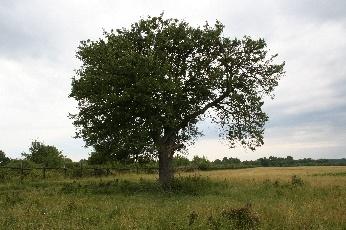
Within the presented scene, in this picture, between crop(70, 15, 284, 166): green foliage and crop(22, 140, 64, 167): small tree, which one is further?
crop(22, 140, 64, 167): small tree

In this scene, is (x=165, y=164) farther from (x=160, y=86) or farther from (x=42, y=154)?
(x=42, y=154)

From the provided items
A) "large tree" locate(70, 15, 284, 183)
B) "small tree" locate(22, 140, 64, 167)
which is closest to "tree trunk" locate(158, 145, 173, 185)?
"large tree" locate(70, 15, 284, 183)

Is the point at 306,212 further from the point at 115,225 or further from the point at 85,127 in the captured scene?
the point at 85,127

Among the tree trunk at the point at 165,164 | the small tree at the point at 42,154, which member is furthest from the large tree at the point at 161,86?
the small tree at the point at 42,154

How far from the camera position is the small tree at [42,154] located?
74.2 metres

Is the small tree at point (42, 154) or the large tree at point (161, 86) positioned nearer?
the large tree at point (161, 86)

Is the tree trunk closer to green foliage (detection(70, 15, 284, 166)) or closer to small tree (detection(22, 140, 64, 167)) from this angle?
green foliage (detection(70, 15, 284, 166))

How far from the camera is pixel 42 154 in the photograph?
76.8 metres

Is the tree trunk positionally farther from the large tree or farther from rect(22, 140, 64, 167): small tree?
rect(22, 140, 64, 167): small tree

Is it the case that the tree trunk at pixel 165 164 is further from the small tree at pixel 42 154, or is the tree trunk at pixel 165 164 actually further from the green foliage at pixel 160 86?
the small tree at pixel 42 154

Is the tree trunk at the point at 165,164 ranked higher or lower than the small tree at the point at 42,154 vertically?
lower

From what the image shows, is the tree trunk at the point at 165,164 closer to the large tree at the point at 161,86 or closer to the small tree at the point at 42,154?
the large tree at the point at 161,86

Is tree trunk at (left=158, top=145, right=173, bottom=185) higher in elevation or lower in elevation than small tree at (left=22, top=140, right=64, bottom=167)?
lower

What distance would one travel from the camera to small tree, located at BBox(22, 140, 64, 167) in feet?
244
